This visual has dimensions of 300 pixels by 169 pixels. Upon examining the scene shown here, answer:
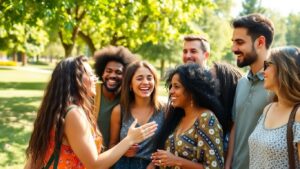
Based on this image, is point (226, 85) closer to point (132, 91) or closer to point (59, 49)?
point (132, 91)

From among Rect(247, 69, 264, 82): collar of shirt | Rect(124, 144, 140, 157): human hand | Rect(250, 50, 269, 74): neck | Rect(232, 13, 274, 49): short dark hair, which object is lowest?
Rect(124, 144, 140, 157): human hand

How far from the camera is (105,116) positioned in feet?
14.4

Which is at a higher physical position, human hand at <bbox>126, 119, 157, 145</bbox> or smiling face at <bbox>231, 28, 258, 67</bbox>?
smiling face at <bbox>231, 28, 258, 67</bbox>

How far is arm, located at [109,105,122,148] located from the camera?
4.08 m

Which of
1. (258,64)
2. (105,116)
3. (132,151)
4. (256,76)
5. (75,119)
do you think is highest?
(258,64)

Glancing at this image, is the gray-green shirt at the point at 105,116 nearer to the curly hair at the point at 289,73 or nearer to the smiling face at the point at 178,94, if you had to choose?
the smiling face at the point at 178,94

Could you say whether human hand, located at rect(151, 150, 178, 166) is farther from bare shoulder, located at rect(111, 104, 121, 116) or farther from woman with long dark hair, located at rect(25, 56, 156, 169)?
bare shoulder, located at rect(111, 104, 121, 116)

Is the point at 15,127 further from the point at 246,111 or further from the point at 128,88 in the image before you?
the point at 246,111

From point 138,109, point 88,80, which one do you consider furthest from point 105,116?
point 88,80

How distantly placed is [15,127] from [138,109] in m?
7.65

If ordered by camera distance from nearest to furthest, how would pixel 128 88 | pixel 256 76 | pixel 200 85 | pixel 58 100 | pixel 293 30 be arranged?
pixel 58 100, pixel 200 85, pixel 256 76, pixel 128 88, pixel 293 30

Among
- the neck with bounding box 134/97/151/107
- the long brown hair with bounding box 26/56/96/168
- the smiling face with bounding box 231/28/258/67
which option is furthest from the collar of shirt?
the long brown hair with bounding box 26/56/96/168

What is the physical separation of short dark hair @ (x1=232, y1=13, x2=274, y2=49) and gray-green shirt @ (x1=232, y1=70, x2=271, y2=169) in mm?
366

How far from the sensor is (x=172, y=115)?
3.60 meters
